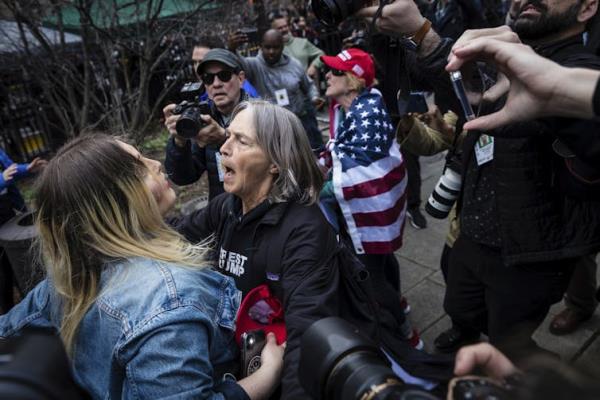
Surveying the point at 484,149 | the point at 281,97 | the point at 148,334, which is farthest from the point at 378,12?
the point at 281,97

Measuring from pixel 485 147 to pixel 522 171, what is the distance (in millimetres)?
223

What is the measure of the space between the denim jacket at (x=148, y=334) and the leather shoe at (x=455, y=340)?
1895 millimetres

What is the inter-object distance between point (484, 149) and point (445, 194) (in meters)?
0.56

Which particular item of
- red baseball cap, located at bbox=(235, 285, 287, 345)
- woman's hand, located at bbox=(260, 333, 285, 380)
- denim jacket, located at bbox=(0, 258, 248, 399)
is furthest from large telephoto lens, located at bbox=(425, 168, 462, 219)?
denim jacket, located at bbox=(0, 258, 248, 399)

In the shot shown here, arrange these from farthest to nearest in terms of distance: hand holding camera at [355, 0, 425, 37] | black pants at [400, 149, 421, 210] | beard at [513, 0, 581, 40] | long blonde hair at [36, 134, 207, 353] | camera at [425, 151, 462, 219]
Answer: black pants at [400, 149, 421, 210], camera at [425, 151, 462, 219], beard at [513, 0, 581, 40], hand holding camera at [355, 0, 425, 37], long blonde hair at [36, 134, 207, 353]

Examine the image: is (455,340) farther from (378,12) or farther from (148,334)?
(148,334)

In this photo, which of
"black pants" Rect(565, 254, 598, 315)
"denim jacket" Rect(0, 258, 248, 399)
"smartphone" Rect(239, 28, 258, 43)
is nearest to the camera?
"denim jacket" Rect(0, 258, 248, 399)

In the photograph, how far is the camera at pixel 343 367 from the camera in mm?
747

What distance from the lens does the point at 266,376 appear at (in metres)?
1.44

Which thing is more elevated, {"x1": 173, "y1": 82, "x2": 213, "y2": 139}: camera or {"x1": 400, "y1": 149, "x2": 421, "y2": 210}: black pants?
{"x1": 173, "y1": 82, "x2": 213, "y2": 139}: camera

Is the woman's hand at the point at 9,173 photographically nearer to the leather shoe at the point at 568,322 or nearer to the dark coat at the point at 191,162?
the dark coat at the point at 191,162

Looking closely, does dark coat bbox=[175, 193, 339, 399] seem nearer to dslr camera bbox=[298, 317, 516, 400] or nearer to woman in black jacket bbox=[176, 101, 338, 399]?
woman in black jacket bbox=[176, 101, 338, 399]

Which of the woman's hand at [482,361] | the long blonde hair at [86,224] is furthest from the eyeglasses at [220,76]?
the woman's hand at [482,361]

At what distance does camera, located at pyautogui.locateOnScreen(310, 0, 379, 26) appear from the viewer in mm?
1608
